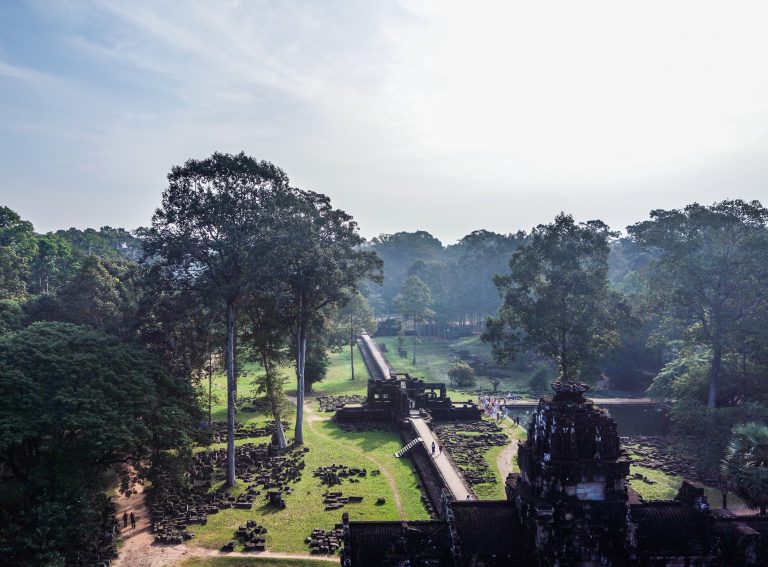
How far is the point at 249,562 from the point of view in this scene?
20234mm

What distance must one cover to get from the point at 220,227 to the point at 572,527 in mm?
20977

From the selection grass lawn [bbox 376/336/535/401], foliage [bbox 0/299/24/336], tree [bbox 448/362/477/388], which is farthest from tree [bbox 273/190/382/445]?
tree [bbox 448/362/477/388]

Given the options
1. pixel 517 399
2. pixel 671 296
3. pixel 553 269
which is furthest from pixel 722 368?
pixel 517 399

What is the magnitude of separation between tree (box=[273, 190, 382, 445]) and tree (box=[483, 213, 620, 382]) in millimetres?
10188

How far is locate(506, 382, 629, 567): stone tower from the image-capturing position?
46.9 ft

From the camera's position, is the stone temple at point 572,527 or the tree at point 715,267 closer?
the stone temple at point 572,527

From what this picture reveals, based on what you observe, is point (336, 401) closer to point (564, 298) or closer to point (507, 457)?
point (507, 457)

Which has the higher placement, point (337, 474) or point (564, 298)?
point (564, 298)

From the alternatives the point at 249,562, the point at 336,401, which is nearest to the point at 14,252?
the point at 336,401

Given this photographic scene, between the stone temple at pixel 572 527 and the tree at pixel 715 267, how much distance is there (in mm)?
22488

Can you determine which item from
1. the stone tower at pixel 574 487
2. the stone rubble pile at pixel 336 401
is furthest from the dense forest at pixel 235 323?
the stone tower at pixel 574 487

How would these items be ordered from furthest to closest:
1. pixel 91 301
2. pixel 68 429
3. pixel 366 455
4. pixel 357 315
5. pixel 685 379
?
pixel 357 315, pixel 91 301, pixel 685 379, pixel 366 455, pixel 68 429

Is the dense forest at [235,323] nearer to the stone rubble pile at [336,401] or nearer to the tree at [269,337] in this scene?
the tree at [269,337]

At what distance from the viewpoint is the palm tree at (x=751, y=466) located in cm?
1847
